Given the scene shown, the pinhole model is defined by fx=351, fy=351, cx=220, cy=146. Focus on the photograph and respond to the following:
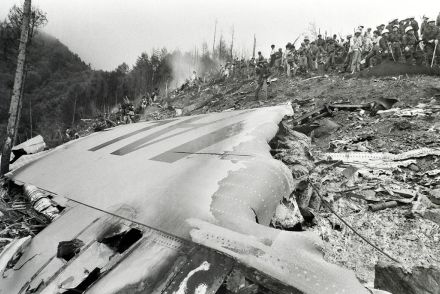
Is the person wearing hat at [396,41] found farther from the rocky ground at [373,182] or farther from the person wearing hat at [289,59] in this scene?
the person wearing hat at [289,59]

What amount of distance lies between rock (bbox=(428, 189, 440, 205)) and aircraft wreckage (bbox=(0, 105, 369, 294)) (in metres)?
3.10

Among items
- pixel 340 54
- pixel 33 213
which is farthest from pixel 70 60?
pixel 33 213

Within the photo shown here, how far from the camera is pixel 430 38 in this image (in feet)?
54.0

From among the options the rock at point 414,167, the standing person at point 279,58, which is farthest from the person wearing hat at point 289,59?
the rock at point 414,167

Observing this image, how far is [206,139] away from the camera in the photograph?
609cm

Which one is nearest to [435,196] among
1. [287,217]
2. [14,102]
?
[287,217]

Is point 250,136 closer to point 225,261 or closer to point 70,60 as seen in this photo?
point 225,261

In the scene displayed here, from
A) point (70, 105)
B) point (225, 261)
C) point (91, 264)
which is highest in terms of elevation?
point (225, 261)

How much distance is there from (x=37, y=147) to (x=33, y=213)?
22.9 ft

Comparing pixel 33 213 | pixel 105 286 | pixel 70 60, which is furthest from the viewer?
pixel 70 60

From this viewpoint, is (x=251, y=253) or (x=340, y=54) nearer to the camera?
(x=251, y=253)

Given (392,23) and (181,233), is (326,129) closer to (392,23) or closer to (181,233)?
(181,233)

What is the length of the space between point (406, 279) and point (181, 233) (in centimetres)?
352

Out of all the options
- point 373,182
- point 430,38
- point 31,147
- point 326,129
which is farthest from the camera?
point 430,38
